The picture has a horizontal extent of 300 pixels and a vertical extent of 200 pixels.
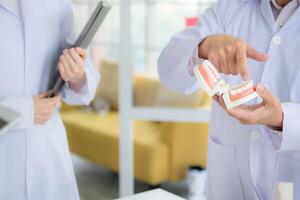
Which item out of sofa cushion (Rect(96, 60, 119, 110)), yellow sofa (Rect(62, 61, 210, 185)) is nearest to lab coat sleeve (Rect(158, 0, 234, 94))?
yellow sofa (Rect(62, 61, 210, 185))

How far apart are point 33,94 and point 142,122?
8.29 feet

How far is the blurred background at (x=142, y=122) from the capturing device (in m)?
2.46

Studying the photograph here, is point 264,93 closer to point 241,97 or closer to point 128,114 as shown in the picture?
point 241,97

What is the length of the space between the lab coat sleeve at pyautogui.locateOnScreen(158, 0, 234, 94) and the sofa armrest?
206cm

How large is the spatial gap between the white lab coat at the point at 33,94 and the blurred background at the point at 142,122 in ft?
1.18

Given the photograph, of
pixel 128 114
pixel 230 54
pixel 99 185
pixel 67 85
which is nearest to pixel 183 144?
pixel 99 185

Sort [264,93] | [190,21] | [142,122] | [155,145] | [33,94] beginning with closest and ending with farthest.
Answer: [264,93] → [33,94] → [190,21] → [155,145] → [142,122]

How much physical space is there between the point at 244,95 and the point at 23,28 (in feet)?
2.48

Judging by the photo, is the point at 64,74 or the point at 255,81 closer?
the point at 255,81

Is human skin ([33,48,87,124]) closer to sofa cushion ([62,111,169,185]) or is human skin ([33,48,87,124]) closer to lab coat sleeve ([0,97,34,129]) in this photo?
lab coat sleeve ([0,97,34,129])

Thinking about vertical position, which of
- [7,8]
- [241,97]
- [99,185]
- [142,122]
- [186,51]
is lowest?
[99,185]

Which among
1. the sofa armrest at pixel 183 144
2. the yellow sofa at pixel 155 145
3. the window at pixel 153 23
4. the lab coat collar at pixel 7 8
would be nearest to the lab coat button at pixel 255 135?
the lab coat collar at pixel 7 8

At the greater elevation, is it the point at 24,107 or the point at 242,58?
the point at 242,58

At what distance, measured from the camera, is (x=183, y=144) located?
137 inches
